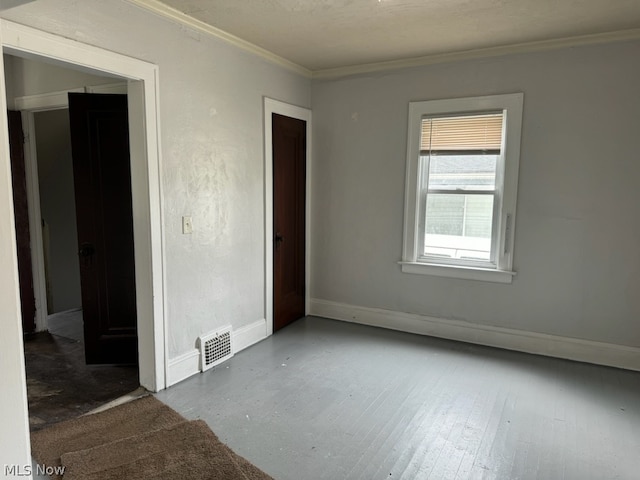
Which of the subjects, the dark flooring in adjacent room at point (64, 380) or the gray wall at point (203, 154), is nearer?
the gray wall at point (203, 154)

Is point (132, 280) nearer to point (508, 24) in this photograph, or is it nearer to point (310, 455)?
point (310, 455)

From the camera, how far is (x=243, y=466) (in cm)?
224

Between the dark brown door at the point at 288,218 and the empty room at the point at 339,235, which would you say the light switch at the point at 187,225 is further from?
the dark brown door at the point at 288,218

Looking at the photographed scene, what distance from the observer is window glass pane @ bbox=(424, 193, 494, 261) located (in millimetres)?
3965

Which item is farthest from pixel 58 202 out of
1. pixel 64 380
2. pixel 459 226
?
pixel 459 226

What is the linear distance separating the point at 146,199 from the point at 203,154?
0.64 metres

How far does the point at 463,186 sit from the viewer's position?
4012mm

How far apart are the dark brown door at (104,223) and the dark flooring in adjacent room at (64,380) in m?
0.19

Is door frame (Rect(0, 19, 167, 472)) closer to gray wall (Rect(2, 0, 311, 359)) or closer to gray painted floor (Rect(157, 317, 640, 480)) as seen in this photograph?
gray wall (Rect(2, 0, 311, 359))

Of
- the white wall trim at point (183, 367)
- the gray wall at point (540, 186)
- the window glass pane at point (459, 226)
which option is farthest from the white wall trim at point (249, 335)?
the window glass pane at point (459, 226)

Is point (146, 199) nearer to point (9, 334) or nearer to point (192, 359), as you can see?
point (192, 359)

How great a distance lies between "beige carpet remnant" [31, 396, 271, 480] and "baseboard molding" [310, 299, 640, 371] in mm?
2333

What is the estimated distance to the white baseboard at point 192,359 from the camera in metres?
3.18

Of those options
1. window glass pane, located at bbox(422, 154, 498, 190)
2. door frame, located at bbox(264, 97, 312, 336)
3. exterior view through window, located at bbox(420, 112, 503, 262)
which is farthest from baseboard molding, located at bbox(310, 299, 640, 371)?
window glass pane, located at bbox(422, 154, 498, 190)
